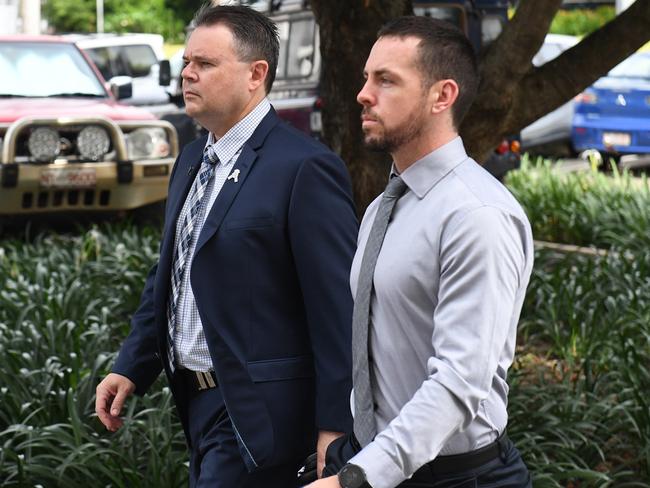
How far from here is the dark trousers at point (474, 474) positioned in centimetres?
271

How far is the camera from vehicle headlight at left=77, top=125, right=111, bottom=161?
432 inches

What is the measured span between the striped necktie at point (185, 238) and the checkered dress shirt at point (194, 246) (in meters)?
0.01

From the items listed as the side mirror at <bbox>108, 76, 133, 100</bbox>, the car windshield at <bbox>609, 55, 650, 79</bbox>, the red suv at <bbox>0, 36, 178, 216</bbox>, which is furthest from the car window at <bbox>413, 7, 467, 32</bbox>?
the car windshield at <bbox>609, 55, 650, 79</bbox>

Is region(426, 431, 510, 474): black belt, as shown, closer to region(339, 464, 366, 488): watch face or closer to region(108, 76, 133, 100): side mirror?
region(339, 464, 366, 488): watch face

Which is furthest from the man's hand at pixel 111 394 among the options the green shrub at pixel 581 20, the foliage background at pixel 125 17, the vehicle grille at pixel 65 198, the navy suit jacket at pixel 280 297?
the foliage background at pixel 125 17

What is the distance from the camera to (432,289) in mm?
2631

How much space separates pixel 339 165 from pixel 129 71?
16.8 m

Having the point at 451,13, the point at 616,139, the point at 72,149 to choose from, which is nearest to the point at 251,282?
the point at 72,149

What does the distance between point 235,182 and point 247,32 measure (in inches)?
16.0

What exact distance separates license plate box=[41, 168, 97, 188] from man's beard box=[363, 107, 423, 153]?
8259mm

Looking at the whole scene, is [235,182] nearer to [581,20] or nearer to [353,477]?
[353,477]

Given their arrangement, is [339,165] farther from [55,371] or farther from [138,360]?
[55,371]

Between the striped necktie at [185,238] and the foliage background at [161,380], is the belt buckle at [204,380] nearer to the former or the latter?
the striped necktie at [185,238]

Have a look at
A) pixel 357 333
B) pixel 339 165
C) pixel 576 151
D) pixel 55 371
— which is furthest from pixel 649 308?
pixel 576 151
